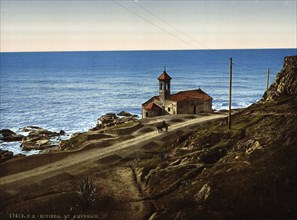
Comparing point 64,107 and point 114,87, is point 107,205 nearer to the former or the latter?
point 64,107

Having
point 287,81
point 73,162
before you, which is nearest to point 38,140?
point 73,162

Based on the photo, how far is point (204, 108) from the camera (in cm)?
6719

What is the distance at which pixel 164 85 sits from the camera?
64.1 metres

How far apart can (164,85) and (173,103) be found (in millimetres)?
4025

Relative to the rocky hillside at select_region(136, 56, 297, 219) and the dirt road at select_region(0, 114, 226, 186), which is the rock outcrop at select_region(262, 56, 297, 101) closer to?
the rocky hillside at select_region(136, 56, 297, 219)

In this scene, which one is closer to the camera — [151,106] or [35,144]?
[35,144]

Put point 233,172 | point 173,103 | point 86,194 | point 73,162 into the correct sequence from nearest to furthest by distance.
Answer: point 86,194, point 233,172, point 73,162, point 173,103

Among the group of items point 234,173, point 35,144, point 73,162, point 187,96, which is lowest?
point 35,144

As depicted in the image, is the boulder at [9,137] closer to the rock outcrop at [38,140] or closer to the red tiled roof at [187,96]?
the rock outcrop at [38,140]

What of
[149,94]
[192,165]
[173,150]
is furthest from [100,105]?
[192,165]

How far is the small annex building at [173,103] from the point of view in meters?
63.2

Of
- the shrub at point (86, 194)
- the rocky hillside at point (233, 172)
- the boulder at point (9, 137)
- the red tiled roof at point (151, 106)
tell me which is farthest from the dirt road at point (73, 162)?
the boulder at point (9, 137)

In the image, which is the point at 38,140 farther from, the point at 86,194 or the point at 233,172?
the point at 233,172

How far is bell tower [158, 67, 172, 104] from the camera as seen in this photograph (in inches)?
2520
